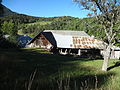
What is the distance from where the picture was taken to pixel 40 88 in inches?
211

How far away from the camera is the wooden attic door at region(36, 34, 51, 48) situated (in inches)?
1478

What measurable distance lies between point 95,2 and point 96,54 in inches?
906

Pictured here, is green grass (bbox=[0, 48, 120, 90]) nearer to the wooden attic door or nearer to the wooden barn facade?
the wooden barn facade

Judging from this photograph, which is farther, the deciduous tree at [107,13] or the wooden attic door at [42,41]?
the wooden attic door at [42,41]

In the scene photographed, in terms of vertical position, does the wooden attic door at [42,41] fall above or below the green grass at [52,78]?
above

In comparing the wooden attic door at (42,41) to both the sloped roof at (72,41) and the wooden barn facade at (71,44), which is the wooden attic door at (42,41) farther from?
the sloped roof at (72,41)

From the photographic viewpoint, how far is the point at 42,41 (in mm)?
38719

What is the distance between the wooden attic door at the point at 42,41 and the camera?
37.5m

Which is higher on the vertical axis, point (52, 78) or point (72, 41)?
point (72, 41)

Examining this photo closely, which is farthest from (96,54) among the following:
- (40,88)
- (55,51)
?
(40,88)

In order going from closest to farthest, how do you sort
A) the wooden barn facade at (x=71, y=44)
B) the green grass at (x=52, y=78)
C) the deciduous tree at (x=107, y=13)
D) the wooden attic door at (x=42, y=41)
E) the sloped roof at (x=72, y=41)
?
1. the green grass at (x=52, y=78)
2. the deciduous tree at (x=107, y=13)
3. the wooden barn facade at (x=71, y=44)
4. the sloped roof at (x=72, y=41)
5. the wooden attic door at (x=42, y=41)

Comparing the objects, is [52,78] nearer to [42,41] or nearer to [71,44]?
[71,44]

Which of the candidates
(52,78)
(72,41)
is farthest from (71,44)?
(52,78)

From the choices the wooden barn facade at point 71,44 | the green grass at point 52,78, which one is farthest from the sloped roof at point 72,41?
the green grass at point 52,78
